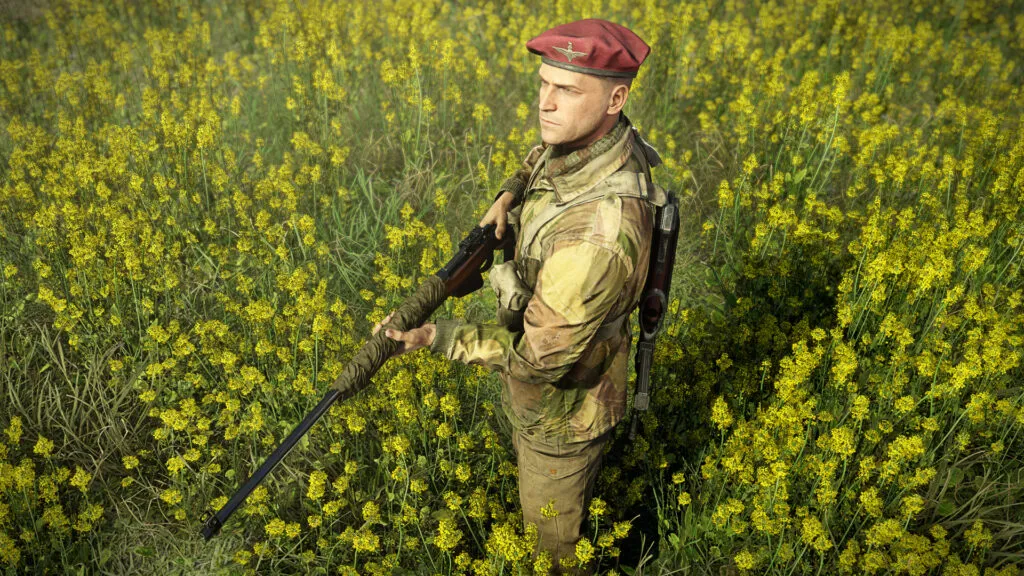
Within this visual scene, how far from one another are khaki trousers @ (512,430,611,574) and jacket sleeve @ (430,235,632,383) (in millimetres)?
483

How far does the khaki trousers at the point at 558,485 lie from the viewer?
254 centimetres

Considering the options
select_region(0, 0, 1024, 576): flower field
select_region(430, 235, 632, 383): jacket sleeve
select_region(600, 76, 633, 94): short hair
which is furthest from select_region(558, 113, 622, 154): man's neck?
select_region(0, 0, 1024, 576): flower field

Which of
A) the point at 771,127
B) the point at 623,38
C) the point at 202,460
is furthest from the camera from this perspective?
the point at 771,127

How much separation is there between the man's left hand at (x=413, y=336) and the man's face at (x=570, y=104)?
707mm

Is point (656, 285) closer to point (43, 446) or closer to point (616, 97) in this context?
point (616, 97)

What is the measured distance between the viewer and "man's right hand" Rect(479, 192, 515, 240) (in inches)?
111

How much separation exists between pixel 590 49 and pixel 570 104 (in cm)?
17

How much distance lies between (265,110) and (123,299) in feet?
8.38

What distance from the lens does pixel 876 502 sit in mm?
2666

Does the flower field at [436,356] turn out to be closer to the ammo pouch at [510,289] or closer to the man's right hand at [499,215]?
the man's right hand at [499,215]

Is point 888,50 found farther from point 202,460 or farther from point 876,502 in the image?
point 202,460

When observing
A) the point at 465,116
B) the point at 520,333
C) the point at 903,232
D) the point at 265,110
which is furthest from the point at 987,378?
the point at 265,110

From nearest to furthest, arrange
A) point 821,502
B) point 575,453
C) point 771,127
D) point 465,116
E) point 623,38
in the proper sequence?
point 623,38 < point 575,453 < point 821,502 < point 771,127 < point 465,116

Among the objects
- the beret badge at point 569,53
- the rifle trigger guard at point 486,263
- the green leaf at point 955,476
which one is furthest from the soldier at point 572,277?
the green leaf at point 955,476
